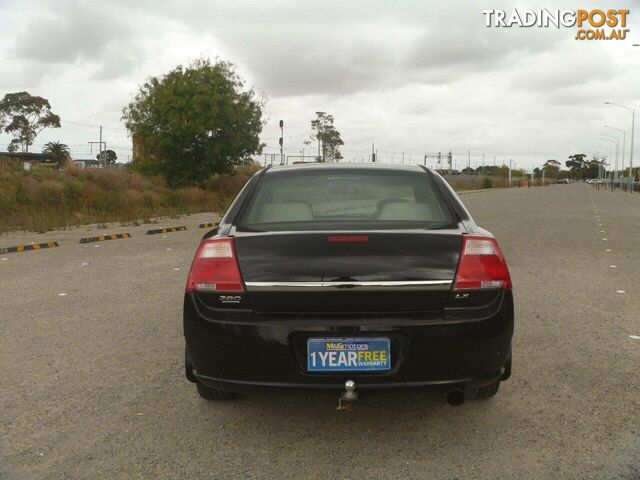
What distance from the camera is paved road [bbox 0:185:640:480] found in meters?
3.07

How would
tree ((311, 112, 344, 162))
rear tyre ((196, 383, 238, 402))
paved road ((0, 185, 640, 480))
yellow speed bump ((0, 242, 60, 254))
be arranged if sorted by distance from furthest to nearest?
tree ((311, 112, 344, 162)) → yellow speed bump ((0, 242, 60, 254)) → rear tyre ((196, 383, 238, 402)) → paved road ((0, 185, 640, 480))

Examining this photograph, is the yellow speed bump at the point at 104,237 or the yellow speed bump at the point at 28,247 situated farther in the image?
the yellow speed bump at the point at 104,237

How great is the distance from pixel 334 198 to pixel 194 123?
31.5 meters

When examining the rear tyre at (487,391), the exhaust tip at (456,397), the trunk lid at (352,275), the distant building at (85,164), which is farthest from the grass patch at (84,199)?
the exhaust tip at (456,397)

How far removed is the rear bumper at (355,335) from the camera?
3074mm

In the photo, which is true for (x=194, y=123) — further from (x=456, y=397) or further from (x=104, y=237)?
(x=456, y=397)

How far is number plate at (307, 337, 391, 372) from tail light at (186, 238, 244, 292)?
0.50 m

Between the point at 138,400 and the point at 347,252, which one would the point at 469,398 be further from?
the point at 138,400

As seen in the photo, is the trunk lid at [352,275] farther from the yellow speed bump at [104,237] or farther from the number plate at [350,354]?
the yellow speed bump at [104,237]

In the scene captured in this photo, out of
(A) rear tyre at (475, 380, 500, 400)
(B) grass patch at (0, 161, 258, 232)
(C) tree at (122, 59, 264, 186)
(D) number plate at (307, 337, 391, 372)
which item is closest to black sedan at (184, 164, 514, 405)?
(D) number plate at (307, 337, 391, 372)

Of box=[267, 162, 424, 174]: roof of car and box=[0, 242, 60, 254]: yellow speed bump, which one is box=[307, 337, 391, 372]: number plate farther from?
box=[0, 242, 60, 254]: yellow speed bump

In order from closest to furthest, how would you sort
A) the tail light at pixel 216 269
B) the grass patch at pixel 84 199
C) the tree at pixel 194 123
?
the tail light at pixel 216 269 < the grass patch at pixel 84 199 < the tree at pixel 194 123

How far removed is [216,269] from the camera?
3252 millimetres

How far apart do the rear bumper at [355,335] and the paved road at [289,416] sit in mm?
387
